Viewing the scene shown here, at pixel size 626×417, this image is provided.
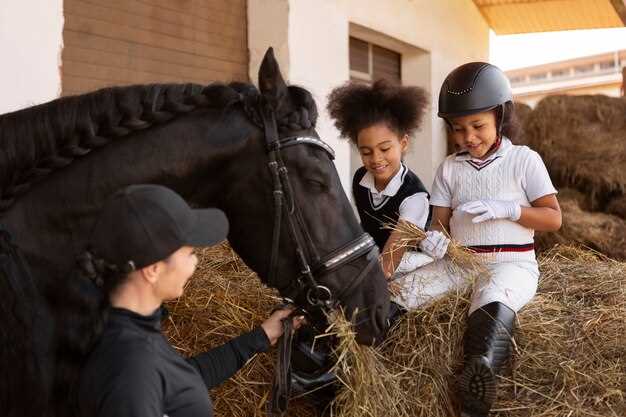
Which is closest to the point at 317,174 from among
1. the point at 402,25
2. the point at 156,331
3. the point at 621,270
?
the point at 156,331

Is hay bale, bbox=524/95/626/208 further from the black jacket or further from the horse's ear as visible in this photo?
the black jacket

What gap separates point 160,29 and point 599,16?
7.42 m

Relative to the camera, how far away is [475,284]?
2.68m

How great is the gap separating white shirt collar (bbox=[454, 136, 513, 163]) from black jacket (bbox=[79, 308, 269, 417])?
1.86m

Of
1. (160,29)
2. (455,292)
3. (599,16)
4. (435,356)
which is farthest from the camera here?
(599,16)

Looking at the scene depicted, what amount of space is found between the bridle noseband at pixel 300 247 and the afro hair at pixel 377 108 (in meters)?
1.28

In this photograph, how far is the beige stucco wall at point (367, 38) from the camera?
557cm

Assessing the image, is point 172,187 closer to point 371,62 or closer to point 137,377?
point 137,377

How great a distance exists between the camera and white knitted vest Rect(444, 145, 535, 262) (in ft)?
9.29

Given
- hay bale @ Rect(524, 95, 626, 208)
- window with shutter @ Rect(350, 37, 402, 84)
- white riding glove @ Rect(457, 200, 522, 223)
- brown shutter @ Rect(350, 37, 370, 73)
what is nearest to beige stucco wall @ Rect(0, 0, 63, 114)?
white riding glove @ Rect(457, 200, 522, 223)

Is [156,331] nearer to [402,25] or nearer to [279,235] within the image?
[279,235]

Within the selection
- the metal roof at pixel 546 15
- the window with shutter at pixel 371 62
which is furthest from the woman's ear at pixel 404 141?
the metal roof at pixel 546 15

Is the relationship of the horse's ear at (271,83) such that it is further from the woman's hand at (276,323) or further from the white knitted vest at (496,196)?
the white knitted vest at (496,196)

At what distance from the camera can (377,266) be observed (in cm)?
206
